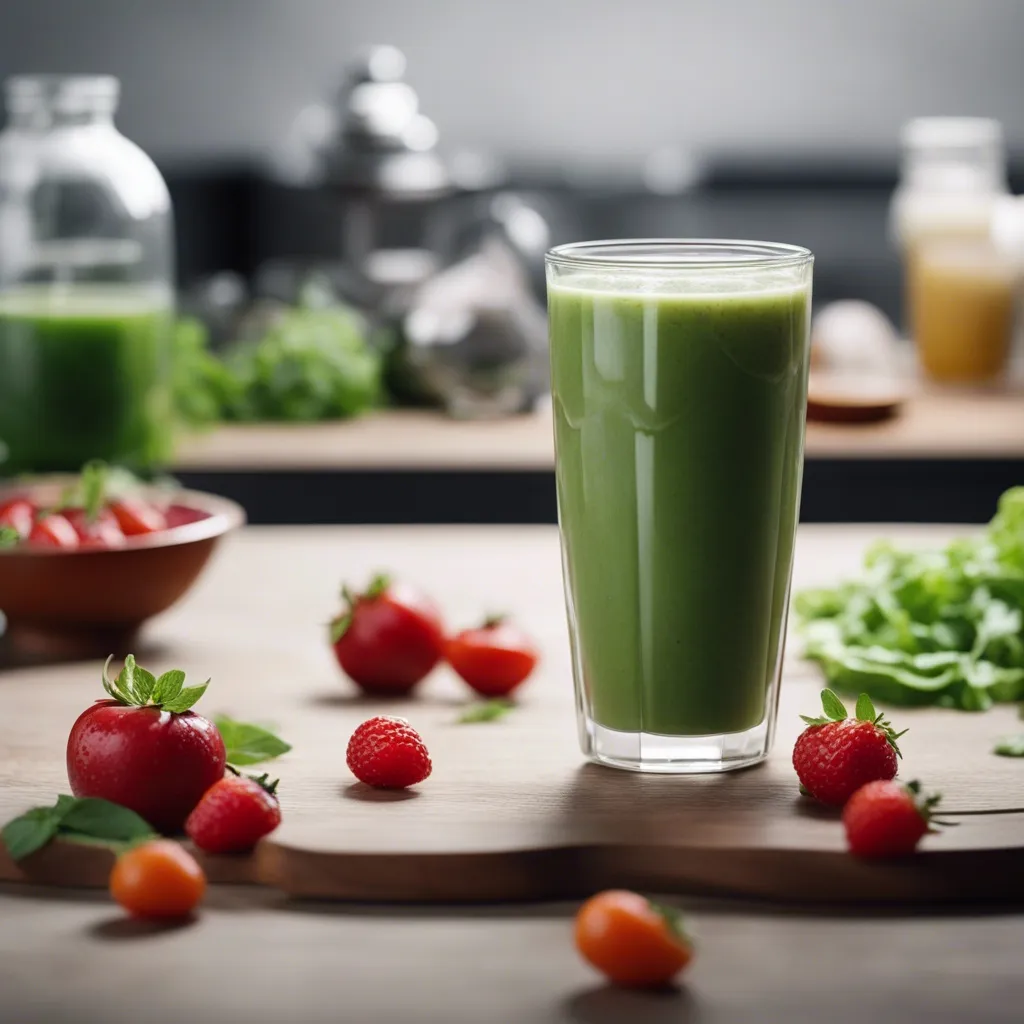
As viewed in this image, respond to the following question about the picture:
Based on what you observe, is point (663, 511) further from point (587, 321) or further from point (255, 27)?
point (255, 27)

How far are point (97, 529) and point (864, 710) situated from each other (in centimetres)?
70

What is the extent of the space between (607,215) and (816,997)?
10.7ft

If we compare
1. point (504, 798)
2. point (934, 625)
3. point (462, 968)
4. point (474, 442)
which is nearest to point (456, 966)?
point (462, 968)

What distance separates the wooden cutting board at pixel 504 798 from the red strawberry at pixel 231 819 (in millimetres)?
11

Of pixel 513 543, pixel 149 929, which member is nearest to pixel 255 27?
pixel 513 543

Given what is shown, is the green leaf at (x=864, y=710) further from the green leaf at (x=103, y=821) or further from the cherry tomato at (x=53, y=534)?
the cherry tomato at (x=53, y=534)

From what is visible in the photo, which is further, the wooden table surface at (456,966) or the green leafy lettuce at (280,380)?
the green leafy lettuce at (280,380)

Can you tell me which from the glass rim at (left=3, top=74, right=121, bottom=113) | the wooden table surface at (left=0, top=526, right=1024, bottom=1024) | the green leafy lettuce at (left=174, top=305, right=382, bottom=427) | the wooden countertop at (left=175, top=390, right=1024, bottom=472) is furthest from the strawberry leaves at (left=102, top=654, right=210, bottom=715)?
the green leafy lettuce at (left=174, top=305, right=382, bottom=427)

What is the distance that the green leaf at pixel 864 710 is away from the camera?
3.45 feet

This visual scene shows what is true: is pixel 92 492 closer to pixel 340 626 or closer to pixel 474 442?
pixel 340 626

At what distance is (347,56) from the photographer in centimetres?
408

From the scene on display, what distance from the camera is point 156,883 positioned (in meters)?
0.90

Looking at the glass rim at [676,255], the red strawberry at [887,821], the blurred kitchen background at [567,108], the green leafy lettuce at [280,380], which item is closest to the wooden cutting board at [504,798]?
the red strawberry at [887,821]

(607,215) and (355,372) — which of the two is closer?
(355,372)
